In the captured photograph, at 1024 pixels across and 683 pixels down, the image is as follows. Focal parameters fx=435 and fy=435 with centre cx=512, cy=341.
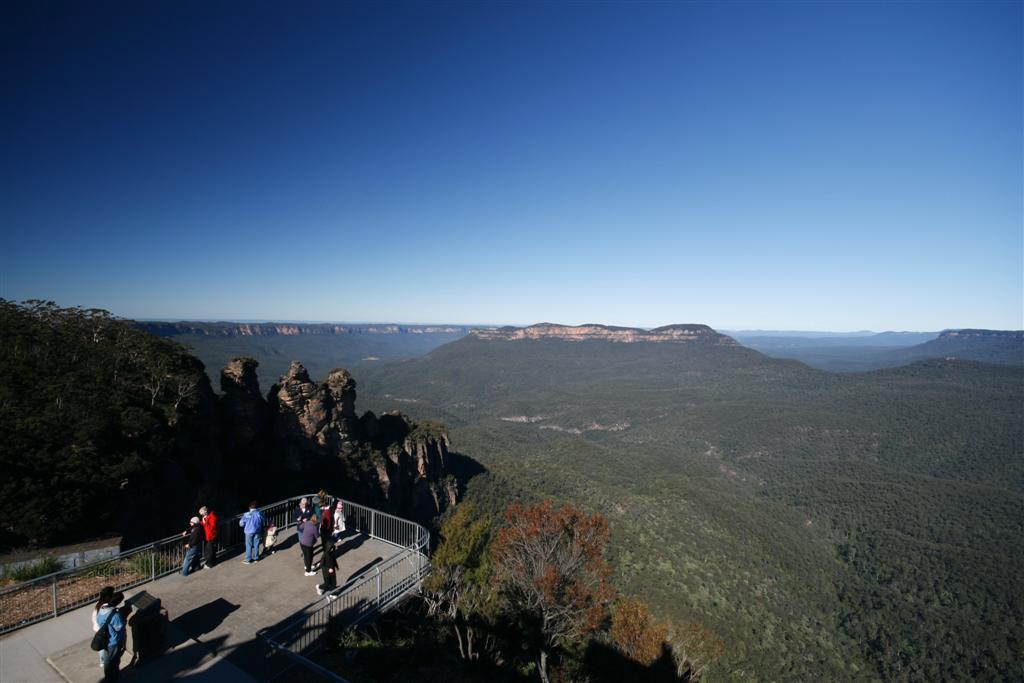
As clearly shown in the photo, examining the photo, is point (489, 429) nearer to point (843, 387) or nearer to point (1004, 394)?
point (843, 387)

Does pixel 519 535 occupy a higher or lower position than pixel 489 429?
higher

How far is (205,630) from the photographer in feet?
29.2

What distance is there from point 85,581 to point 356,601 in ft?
20.9

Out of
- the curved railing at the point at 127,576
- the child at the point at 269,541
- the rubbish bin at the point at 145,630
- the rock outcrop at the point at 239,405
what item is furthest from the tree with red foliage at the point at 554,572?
the rock outcrop at the point at 239,405

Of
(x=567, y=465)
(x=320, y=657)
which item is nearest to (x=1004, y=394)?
(x=567, y=465)

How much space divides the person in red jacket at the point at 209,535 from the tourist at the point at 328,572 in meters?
3.30

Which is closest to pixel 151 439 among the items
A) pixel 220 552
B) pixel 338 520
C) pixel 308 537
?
pixel 220 552

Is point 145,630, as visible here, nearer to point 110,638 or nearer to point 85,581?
point 110,638

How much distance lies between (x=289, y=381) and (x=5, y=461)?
25.9m

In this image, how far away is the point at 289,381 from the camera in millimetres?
40969

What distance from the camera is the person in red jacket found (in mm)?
11141

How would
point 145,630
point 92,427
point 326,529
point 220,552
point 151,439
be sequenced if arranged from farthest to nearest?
point 151,439, point 92,427, point 220,552, point 326,529, point 145,630

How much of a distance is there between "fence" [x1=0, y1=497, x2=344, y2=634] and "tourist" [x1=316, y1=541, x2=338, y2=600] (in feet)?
13.1

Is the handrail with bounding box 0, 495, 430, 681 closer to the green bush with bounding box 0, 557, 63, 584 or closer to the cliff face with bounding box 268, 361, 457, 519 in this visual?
the green bush with bounding box 0, 557, 63, 584
